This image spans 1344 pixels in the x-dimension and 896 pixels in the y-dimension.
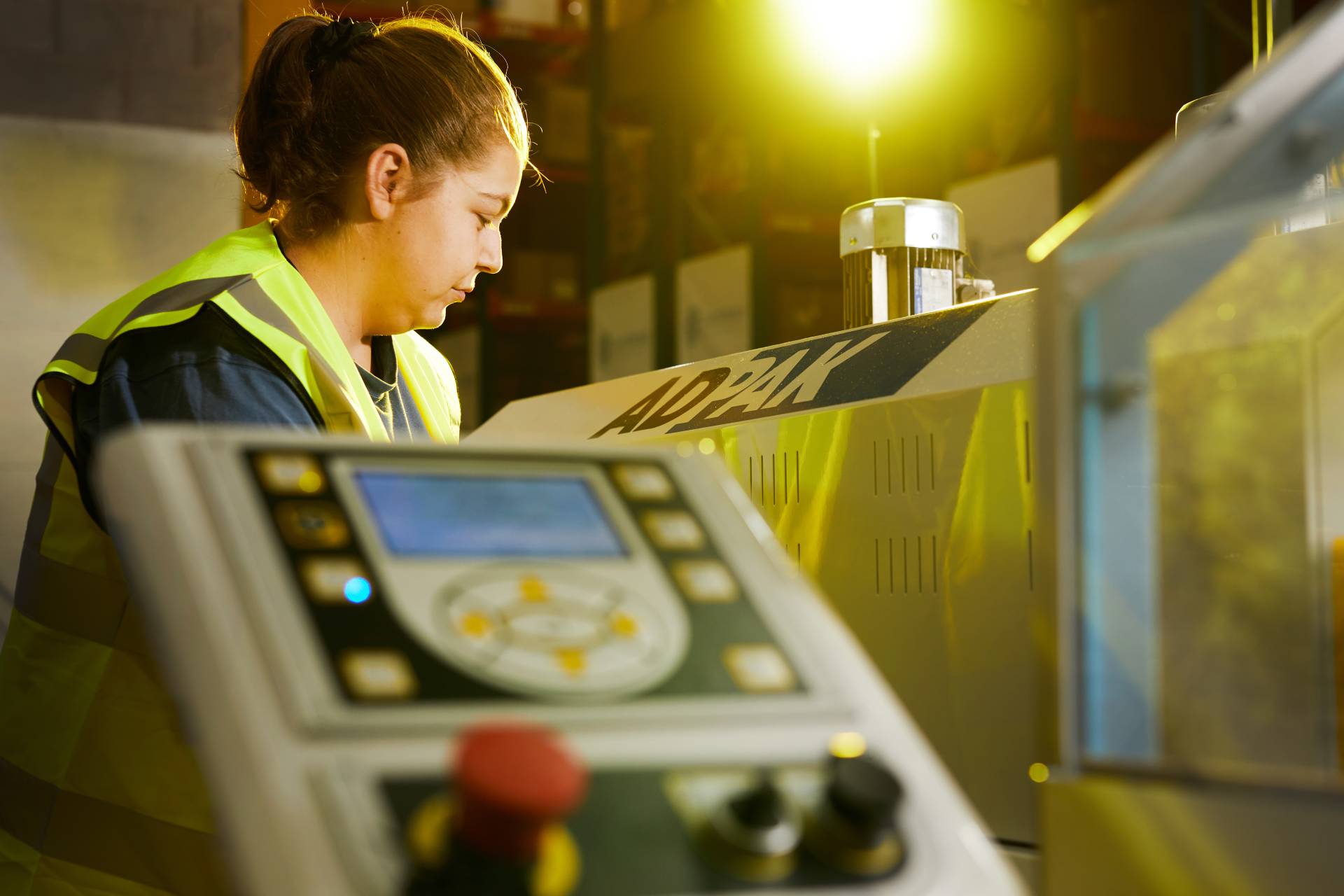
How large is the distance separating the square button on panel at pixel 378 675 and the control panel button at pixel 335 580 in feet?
0.07

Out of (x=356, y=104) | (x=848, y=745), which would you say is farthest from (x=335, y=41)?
(x=848, y=745)

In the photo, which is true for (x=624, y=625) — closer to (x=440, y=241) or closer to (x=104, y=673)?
(x=104, y=673)

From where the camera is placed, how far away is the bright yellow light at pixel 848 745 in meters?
0.42

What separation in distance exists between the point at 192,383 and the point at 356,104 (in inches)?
14.6

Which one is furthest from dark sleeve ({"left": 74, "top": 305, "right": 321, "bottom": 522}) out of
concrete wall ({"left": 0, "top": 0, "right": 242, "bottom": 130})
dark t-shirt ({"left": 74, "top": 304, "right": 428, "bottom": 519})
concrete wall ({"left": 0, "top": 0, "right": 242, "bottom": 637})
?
concrete wall ({"left": 0, "top": 0, "right": 242, "bottom": 130})

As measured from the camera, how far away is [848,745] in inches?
16.8

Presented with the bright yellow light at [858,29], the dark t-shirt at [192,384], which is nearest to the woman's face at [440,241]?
the dark t-shirt at [192,384]

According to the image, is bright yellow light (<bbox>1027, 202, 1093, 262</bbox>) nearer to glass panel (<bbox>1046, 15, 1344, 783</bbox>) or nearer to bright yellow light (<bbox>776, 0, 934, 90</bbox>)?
glass panel (<bbox>1046, 15, 1344, 783</bbox>)

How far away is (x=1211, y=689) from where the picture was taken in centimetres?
55

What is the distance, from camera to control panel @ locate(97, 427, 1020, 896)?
0.36 m

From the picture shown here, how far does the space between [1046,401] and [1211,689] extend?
0.56 ft

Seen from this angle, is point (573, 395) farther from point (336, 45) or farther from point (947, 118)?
point (947, 118)

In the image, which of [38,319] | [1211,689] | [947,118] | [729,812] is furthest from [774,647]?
[947,118]

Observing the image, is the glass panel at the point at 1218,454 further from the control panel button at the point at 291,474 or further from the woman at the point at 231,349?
the woman at the point at 231,349
